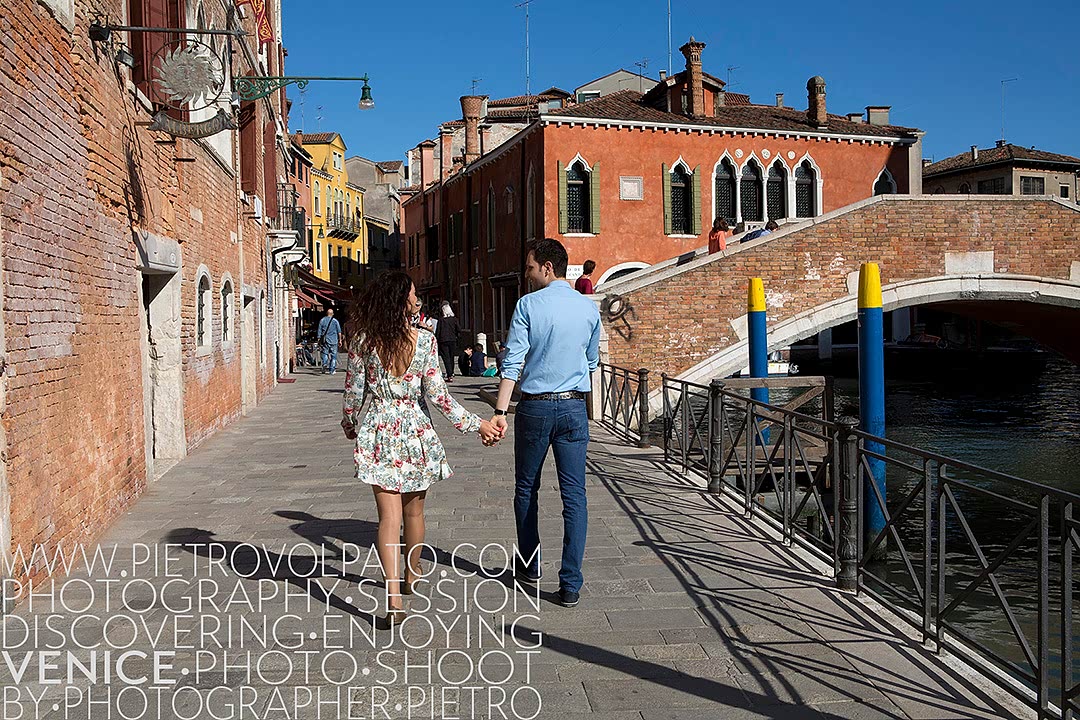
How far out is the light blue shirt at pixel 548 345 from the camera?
4.52 metres

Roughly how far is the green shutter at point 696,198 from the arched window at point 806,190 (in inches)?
111

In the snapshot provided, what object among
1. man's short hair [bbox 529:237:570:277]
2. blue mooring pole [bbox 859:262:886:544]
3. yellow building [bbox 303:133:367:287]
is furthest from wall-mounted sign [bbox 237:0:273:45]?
yellow building [bbox 303:133:367:287]

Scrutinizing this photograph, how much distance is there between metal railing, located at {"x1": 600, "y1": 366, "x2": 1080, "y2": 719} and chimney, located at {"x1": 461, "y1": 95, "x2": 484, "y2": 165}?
2010 cm

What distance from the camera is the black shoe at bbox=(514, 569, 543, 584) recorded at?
4852 mm

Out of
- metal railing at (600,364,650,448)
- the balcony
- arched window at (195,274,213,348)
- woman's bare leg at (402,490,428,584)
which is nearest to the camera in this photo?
woman's bare leg at (402,490,428,584)

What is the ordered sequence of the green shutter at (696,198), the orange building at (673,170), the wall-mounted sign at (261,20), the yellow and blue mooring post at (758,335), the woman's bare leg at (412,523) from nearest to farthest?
1. the woman's bare leg at (412,523)
2. the yellow and blue mooring post at (758,335)
3. the wall-mounted sign at (261,20)
4. the orange building at (673,170)
5. the green shutter at (696,198)

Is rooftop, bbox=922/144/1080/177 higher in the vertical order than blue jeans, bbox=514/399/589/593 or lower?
higher

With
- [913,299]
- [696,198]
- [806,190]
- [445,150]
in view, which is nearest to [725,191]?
[696,198]

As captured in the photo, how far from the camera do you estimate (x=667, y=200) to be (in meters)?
23.2

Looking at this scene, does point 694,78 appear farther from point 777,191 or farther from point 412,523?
point 412,523

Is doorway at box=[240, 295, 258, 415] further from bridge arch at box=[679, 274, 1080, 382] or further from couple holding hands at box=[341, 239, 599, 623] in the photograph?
couple holding hands at box=[341, 239, 599, 623]

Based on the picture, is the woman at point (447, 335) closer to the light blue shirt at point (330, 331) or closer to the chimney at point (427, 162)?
the light blue shirt at point (330, 331)

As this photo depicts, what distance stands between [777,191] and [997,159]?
975 inches

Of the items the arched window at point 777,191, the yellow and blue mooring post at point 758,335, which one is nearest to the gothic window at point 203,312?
the yellow and blue mooring post at point 758,335
